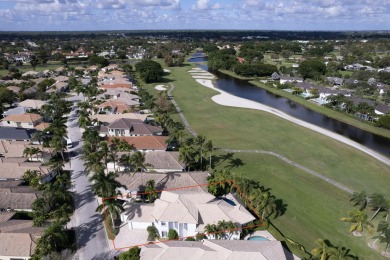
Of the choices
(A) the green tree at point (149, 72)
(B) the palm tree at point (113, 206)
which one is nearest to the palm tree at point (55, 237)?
(B) the palm tree at point (113, 206)

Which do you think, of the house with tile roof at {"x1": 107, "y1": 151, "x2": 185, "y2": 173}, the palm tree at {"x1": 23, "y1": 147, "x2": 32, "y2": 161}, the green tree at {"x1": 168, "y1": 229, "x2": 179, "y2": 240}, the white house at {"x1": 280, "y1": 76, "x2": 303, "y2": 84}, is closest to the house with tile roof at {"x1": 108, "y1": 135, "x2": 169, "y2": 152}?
the house with tile roof at {"x1": 107, "y1": 151, "x2": 185, "y2": 173}

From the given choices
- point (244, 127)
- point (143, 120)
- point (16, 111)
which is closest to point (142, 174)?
point (143, 120)

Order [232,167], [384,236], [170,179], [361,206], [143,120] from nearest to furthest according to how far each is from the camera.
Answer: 1. [384,236]
2. [361,206]
3. [170,179]
4. [232,167]
5. [143,120]

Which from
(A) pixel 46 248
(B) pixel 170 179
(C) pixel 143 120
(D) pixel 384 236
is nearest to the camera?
(A) pixel 46 248

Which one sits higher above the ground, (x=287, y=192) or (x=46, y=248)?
(x=46, y=248)

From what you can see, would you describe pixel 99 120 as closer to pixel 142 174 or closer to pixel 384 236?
pixel 142 174

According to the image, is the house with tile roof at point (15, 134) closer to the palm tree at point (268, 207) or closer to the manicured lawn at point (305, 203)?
the manicured lawn at point (305, 203)
